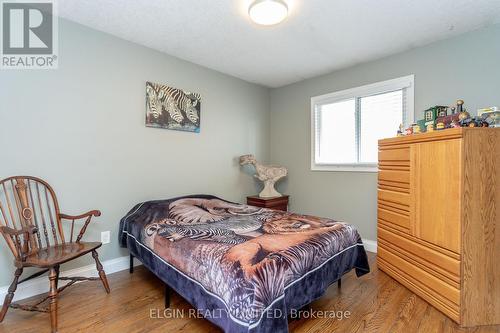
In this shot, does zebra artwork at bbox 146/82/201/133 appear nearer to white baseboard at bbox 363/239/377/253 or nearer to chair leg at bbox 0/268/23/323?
chair leg at bbox 0/268/23/323

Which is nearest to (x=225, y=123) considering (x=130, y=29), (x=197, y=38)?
(x=197, y=38)

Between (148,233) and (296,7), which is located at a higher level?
(296,7)

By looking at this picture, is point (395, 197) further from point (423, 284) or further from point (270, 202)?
point (270, 202)

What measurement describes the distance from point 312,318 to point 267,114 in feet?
10.2

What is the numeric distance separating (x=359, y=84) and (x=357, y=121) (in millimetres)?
474

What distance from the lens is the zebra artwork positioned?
104 inches

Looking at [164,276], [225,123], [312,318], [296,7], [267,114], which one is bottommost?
[312,318]

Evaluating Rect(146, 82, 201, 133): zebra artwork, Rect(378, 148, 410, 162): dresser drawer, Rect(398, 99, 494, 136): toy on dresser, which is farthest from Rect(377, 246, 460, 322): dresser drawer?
Rect(146, 82, 201, 133): zebra artwork

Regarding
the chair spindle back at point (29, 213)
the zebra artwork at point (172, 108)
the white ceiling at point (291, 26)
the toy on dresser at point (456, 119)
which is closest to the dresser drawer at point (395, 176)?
the toy on dresser at point (456, 119)

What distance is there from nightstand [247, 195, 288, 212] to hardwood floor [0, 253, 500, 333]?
1.46 m

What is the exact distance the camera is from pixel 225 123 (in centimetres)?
344

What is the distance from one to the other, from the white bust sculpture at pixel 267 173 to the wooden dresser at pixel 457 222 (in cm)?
185

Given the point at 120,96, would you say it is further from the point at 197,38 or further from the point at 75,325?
the point at 75,325

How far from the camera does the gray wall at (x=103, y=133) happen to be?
196 cm
